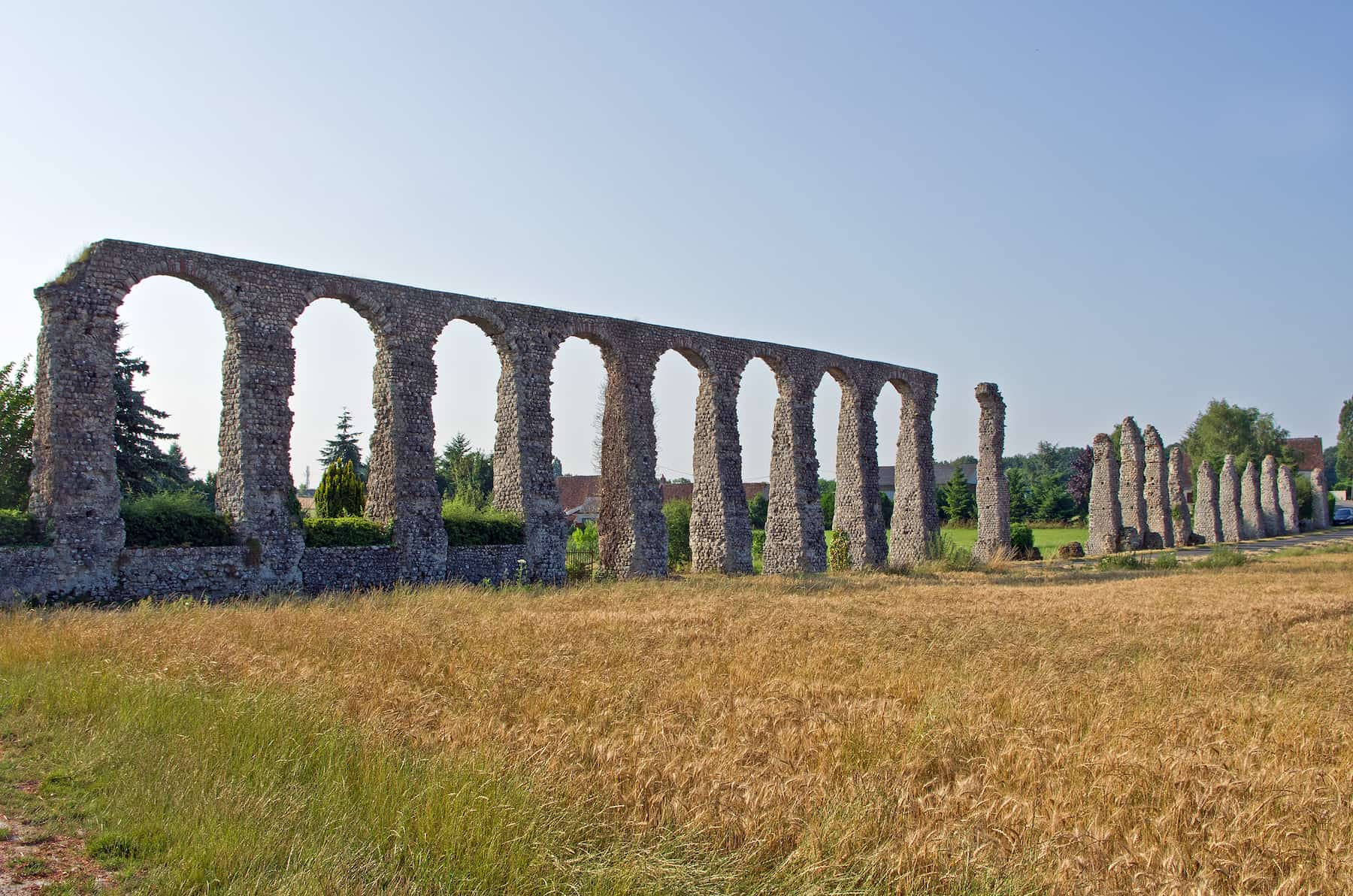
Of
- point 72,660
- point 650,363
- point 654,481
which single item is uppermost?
point 650,363


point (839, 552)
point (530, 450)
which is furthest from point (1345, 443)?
point (530, 450)

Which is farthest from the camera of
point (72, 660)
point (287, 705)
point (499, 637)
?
point (499, 637)

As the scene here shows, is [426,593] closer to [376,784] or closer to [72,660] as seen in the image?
[72,660]

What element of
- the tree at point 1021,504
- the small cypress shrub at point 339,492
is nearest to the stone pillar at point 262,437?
the small cypress shrub at point 339,492

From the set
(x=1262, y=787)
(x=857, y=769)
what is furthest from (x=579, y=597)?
(x=1262, y=787)

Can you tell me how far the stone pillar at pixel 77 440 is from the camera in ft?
49.3

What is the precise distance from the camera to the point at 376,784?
5.54 m

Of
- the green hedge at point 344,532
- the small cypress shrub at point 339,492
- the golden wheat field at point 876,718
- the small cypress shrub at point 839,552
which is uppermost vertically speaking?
the small cypress shrub at point 339,492

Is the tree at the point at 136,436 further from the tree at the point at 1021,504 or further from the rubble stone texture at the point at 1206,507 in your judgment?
the tree at the point at 1021,504

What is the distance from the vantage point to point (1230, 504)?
186 feet

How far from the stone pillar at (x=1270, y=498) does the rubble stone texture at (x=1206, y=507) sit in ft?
29.8

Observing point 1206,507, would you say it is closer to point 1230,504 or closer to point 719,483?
point 1230,504

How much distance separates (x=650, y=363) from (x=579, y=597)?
8.86m

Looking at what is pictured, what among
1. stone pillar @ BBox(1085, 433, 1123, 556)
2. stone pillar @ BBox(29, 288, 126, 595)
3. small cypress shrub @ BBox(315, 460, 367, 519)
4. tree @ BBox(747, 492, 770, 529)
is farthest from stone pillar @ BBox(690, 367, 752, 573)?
stone pillar @ BBox(1085, 433, 1123, 556)
